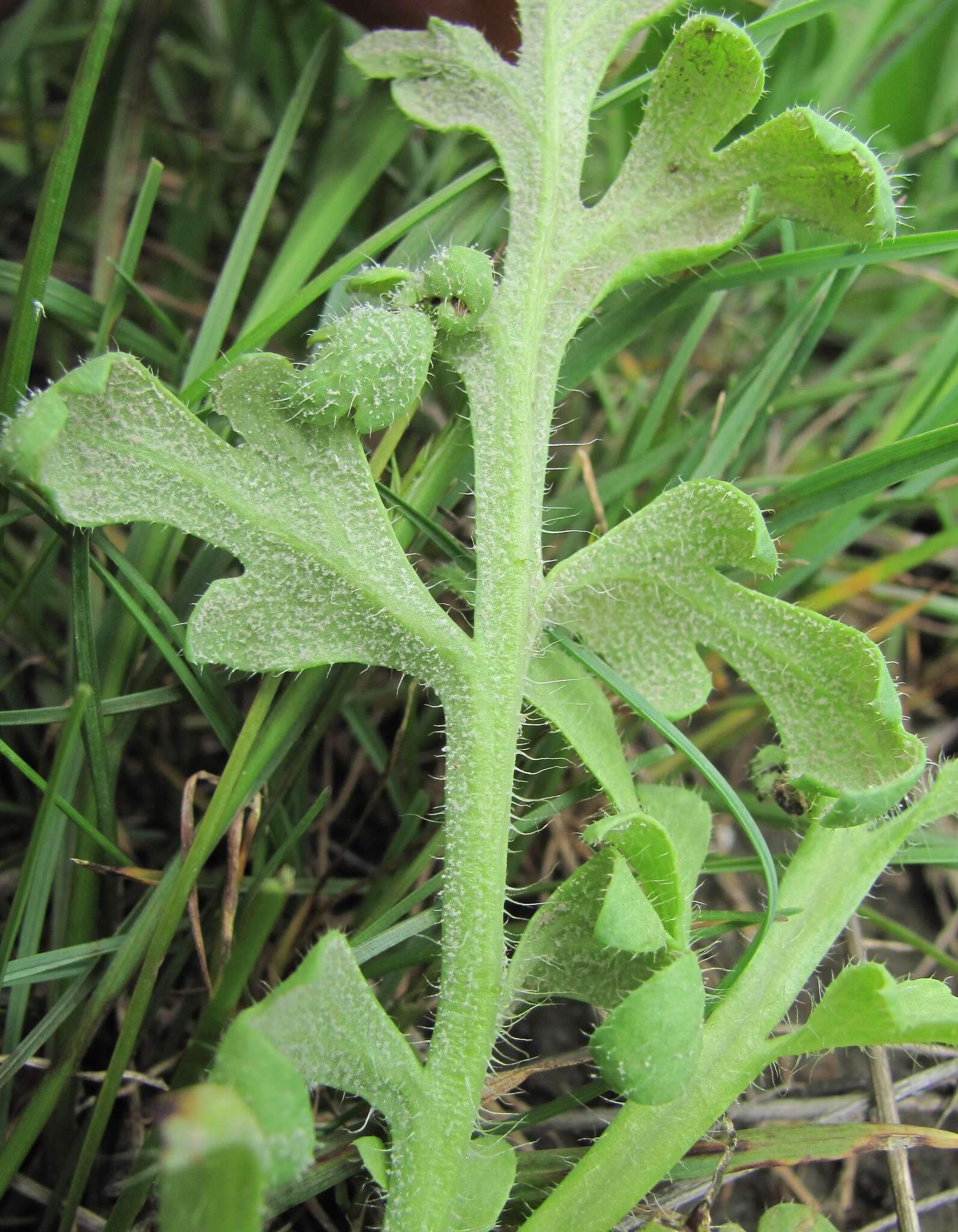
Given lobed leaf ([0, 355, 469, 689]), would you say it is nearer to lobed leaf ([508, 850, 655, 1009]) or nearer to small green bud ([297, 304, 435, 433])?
small green bud ([297, 304, 435, 433])

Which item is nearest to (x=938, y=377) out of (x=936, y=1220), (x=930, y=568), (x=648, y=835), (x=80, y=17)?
(x=930, y=568)

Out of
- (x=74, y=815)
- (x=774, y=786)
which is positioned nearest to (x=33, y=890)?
(x=74, y=815)

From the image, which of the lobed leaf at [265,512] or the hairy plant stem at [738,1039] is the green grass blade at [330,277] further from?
the hairy plant stem at [738,1039]

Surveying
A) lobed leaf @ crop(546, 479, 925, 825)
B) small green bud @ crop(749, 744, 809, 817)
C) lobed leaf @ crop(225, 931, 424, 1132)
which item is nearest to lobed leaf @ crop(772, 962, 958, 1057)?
lobed leaf @ crop(546, 479, 925, 825)

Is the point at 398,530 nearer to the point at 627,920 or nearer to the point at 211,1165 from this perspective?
the point at 627,920

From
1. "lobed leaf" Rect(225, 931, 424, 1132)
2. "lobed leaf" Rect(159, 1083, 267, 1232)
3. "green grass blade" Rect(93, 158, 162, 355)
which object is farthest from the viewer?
"green grass blade" Rect(93, 158, 162, 355)

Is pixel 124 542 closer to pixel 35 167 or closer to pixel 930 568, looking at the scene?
pixel 35 167

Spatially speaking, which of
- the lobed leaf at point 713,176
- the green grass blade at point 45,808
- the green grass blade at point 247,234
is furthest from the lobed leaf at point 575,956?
the green grass blade at point 247,234
